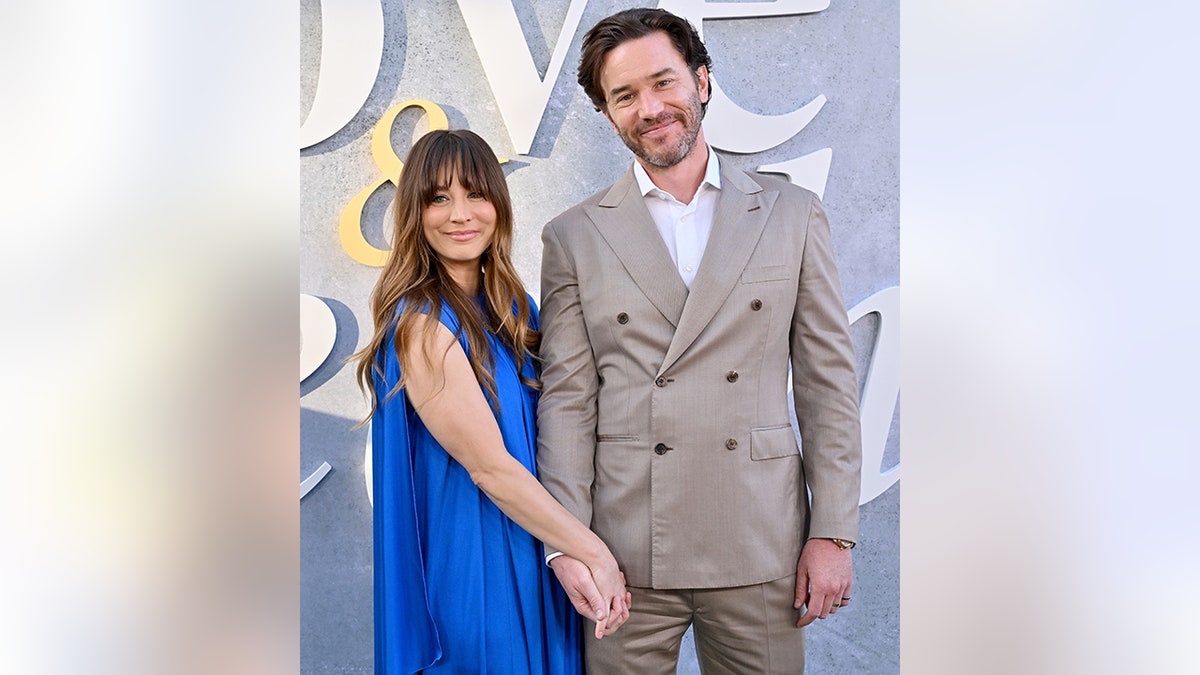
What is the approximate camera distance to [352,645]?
298 cm

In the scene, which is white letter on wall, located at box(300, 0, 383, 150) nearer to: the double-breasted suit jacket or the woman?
the woman

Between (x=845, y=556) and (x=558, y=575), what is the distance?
1.86ft

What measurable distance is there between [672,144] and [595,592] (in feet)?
2.91

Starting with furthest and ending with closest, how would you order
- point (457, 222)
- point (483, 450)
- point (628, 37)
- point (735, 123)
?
point (735, 123), point (628, 37), point (457, 222), point (483, 450)

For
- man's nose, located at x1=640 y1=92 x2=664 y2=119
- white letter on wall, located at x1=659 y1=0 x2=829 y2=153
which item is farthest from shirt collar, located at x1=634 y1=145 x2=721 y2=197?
white letter on wall, located at x1=659 y1=0 x2=829 y2=153

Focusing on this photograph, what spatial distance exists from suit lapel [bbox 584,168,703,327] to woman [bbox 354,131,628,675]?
0.21m

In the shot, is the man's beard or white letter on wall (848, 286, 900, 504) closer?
the man's beard

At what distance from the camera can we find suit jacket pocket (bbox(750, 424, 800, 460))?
5.70ft

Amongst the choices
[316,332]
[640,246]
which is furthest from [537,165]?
[640,246]

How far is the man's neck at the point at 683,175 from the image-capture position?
187 centimetres

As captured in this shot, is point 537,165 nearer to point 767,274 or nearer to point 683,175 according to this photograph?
point 683,175

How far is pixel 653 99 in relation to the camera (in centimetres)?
181
